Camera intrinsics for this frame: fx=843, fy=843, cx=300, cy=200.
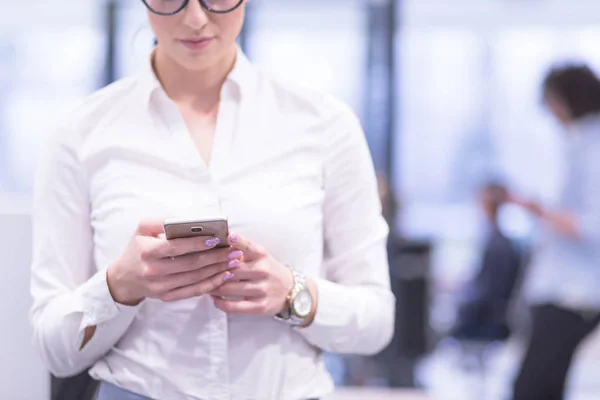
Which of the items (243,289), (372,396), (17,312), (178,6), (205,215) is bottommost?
(372,396)

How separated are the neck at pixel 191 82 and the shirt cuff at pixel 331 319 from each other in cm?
37

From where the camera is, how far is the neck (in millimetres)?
1423

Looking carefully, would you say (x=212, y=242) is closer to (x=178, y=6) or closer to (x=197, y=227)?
(x=197, y=227)

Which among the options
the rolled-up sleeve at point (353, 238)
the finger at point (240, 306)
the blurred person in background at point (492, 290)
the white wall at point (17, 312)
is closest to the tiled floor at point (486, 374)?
the blurred person in background at point (492, 290)

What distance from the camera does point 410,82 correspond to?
288 inches

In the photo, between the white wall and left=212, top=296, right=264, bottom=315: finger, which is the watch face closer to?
left=212, top=296, right=264, bottom=315: finger

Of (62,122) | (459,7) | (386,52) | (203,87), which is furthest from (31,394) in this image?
(459,7)

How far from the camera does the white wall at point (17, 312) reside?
1.52 metres

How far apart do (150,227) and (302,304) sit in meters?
0.27

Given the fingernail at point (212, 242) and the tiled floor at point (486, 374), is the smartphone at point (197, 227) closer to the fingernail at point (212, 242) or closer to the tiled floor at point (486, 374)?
the fingernail at point (212, 242)

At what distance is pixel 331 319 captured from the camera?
1340mm

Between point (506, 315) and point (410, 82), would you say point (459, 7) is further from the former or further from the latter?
point (506, 315)

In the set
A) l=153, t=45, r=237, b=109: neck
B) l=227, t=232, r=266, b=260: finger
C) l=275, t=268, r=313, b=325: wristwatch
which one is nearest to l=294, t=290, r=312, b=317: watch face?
l=275, t=268, r=313, b=325: wristwatch

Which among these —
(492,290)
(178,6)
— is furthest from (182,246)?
(492,290)
